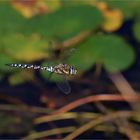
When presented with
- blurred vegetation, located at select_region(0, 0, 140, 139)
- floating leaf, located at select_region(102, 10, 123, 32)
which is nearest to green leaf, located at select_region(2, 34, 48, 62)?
blurred vegetation, located at select_region(0, 0, 140, 139)

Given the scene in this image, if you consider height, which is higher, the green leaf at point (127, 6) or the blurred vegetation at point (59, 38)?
the green leaf at point (127, 6)

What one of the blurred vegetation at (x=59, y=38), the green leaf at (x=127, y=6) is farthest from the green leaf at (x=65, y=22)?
the green leaf at (x=127, y=6)

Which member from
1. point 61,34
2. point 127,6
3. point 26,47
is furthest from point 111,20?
point 26,47

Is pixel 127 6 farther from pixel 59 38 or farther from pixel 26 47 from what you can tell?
pixel 26 47

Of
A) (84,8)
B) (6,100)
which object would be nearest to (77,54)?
(84,8)

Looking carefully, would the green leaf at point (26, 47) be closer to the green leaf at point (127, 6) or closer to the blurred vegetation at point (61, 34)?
the blurred vegetation at point (61, 34)

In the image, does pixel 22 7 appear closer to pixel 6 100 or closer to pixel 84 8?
pixel 84 8
